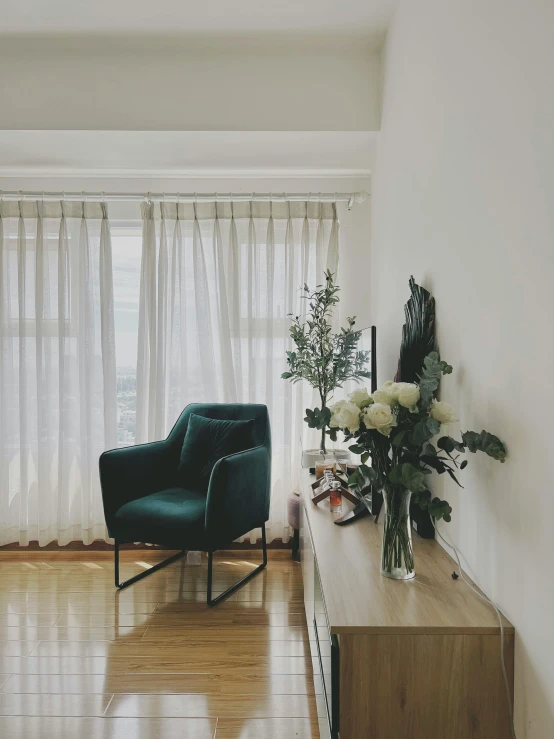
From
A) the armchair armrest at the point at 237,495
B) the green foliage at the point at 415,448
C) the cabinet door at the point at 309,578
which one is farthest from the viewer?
the armchair armrest at the point at 237,495

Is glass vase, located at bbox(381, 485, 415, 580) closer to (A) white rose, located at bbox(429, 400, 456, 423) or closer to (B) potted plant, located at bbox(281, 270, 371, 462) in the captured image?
(A) white rose, located at bbox(429, 400, 456, 423)

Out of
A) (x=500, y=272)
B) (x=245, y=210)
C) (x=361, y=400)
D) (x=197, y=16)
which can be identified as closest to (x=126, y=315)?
(x=245, y=210)

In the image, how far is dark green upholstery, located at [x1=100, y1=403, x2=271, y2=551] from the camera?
2.56 m

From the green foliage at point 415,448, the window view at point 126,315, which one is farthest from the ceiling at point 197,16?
the green foliage at point 415,448

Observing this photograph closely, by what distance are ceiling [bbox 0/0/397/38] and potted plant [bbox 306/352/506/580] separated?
196cm

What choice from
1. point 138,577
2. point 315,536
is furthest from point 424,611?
point 138,577

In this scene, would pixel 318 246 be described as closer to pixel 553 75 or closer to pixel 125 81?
pixel 125 81

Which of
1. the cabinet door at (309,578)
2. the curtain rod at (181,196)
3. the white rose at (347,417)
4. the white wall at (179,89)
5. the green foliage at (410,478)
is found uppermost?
the white wall at (179,89)

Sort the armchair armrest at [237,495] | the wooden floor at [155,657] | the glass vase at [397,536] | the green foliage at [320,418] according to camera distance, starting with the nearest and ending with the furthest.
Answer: the glass vase at [397,536] < the green foliage at [320,418] < the wooden floor at [155,657] < the armchair armrest at [237,495]

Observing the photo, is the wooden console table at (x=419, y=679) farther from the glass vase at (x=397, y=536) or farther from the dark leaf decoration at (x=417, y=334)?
the dark leaf decoration at (x=417, y=334)

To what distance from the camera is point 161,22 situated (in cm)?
258

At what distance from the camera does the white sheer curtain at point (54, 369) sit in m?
3.32

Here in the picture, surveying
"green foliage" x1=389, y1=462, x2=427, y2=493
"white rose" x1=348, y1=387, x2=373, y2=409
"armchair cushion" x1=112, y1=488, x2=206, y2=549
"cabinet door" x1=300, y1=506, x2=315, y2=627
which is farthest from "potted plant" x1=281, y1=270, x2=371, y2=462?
"green foliage" x1=389, y1=462, x2=427, y2=493

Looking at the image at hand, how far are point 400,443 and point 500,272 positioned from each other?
0.51 m
